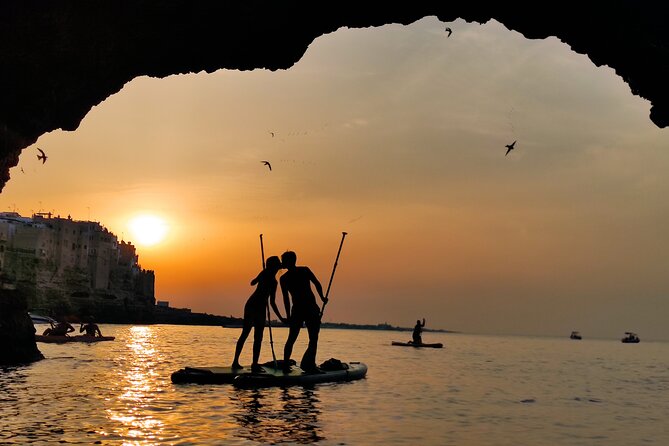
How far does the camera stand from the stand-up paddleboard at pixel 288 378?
56.4 feet

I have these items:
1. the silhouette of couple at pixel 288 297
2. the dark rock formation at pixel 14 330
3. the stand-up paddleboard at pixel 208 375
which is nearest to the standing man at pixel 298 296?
the silhouette of couple at pixel 288 297

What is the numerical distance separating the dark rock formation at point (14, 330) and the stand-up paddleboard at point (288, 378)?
10.6 m

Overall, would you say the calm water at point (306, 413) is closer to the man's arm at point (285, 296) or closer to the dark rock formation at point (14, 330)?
the dark rock formation at point (14, 330)

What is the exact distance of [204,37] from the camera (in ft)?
41.9

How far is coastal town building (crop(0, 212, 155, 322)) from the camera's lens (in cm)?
12300

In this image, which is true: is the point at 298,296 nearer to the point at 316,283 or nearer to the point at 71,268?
the point at 316,283

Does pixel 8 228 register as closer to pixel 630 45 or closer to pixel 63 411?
pixel 63 411

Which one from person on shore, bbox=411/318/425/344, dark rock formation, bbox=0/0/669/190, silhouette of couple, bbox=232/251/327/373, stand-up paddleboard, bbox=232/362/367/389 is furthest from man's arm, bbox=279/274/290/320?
person on shore, bbox=411/318/425/344

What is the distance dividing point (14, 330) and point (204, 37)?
17.3 metres

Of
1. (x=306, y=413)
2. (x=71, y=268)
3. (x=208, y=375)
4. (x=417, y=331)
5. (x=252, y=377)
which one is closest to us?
(x=306, y=413)

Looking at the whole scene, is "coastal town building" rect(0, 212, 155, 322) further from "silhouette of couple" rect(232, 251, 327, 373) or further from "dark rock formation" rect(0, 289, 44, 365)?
"silhouette of couple" rect(232, 251, 327, 373)

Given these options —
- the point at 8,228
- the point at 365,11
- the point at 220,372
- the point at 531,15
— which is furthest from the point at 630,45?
the point at 8,228

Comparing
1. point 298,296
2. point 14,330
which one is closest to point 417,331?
point 14,330

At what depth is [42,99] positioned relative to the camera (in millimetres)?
13305
